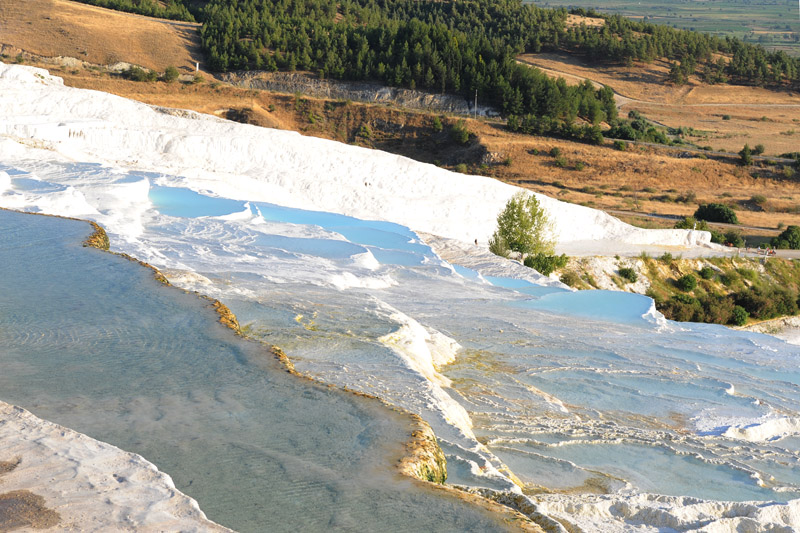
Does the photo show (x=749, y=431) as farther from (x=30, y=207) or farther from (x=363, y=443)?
(x=30, y=207)

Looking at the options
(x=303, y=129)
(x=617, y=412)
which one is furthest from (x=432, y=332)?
(x=303, y=129)

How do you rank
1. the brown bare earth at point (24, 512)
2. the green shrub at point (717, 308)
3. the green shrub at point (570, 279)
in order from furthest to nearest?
1. the green shrub at point (717, 308)
2. the green shrub at point (570, 279)
3. the brown bare earth at point (24, 512)

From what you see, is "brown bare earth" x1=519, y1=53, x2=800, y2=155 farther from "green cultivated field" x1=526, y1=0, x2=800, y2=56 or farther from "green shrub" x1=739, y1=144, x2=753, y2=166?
"green cultivated field" x1=526, y1=0, x2=800, y2=56

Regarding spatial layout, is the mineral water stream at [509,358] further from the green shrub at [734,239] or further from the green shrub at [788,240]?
the green shrub at [788,240]

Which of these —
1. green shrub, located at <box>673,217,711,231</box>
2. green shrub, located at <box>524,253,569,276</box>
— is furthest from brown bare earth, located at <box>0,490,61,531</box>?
green shrub, located at <box>673,217,711,231</box>

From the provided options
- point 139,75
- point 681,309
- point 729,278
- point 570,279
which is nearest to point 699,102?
point 729,278

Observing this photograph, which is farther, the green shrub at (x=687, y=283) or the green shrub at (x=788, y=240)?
the green shrub at (x=788, y=240)

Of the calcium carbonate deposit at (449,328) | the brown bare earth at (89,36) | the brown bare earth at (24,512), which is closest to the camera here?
the brown bare earth at (24,512)

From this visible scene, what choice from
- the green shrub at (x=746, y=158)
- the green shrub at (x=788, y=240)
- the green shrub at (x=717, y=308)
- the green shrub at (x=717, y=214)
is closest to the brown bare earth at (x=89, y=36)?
the green shrub at (x=717, y=214)
